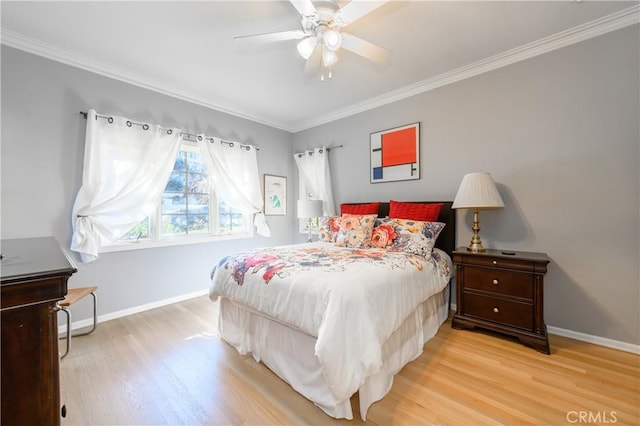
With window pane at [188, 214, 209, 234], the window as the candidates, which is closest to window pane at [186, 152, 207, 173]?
the window

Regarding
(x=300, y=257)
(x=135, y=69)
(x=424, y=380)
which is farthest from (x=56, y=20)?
(x=424, y=380)

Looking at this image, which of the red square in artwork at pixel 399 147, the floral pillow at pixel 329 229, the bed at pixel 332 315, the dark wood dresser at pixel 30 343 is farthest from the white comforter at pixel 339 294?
the red square in artwork at pixel 399 147

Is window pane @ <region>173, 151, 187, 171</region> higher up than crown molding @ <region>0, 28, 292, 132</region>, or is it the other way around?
crown molding @ <region>0, 28, 292, 132</region>

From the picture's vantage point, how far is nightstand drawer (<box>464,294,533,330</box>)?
214cm

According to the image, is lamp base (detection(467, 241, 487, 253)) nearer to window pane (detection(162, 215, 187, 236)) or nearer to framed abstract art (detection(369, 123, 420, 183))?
framed abstract art (detection(369, 123, 420, 183))

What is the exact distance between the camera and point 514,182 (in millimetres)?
2545

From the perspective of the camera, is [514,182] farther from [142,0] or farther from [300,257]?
[142,0]

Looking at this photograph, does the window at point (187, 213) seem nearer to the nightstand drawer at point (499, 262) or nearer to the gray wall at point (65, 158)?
the gray wall at point (65, 158)

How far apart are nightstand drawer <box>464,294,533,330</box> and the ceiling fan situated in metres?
2.23

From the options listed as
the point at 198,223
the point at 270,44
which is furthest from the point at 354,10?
the point at 198,223

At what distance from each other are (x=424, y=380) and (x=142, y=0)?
3269 mm

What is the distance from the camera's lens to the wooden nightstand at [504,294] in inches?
82.0

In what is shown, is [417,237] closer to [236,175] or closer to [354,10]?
[354,10]

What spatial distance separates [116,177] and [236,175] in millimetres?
1385
